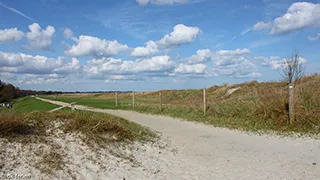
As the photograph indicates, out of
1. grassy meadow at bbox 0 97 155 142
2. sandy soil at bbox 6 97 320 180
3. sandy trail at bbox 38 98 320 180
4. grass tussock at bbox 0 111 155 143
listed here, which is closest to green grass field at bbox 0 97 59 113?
grassy meadow at bbox 0 97 155 142

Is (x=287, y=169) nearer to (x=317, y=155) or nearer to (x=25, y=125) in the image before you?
(x=317, y=155)

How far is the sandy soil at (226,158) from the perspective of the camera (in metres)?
6.43

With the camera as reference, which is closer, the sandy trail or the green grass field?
the sandy trail

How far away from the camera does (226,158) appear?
8023 millimetres

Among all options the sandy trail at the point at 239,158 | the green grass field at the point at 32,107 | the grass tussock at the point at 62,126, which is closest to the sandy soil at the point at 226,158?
the sandy trail at the point at 239,158

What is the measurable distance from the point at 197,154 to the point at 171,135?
11.0 ft

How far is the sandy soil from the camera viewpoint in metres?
6.43

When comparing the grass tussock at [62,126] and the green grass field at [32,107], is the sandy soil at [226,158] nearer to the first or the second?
the grass tussock at [62,126]

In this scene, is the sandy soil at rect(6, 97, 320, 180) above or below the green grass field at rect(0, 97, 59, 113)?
below

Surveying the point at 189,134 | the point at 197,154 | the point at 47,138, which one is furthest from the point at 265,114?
the point at 47,138

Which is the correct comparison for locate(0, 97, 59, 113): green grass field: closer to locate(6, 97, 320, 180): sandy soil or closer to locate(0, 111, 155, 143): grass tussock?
locate(0, 111, 155, 143): grass tussock

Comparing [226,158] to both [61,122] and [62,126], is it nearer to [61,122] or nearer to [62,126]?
[62,126]

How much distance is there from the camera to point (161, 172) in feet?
21.8

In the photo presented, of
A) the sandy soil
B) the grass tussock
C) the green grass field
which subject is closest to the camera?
the sandy soil
